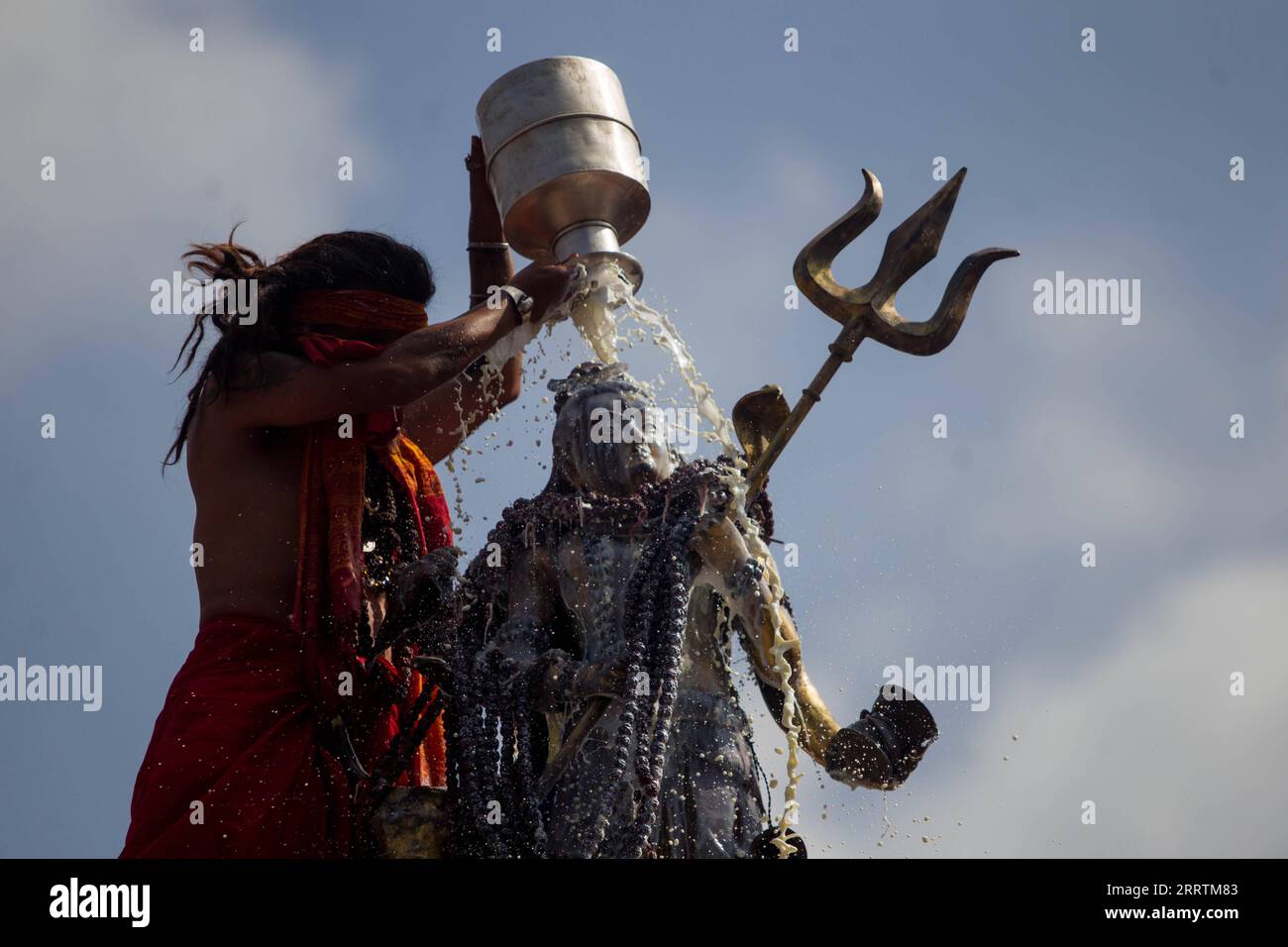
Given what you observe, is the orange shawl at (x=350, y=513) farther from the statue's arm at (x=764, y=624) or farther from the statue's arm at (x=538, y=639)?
the statue's arm at (x=764, y=624)

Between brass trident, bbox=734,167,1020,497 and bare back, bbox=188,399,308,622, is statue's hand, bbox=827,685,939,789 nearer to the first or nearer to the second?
brass trident, bbox=734,167,1020,497

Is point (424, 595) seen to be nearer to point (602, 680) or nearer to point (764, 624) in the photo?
point (602, 680)

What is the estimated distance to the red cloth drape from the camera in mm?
8031

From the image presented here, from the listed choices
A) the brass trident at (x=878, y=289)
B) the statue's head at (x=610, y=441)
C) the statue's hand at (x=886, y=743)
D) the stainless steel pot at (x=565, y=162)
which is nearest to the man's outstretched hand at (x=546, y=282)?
the stainless steel pot at (x=565, y=162)

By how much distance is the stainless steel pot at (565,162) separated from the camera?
8977 mm

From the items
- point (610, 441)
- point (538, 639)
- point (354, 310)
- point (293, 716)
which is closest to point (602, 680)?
point (538, 639)

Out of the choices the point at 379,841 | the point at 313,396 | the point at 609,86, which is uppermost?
the point at 609,86

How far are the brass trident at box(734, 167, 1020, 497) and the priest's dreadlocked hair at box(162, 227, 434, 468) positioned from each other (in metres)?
1.93

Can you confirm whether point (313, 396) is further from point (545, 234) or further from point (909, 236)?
point (909, 236)

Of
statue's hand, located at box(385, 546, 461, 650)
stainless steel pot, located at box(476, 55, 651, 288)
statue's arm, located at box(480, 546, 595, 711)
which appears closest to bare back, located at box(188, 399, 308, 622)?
statue's hand, located at box(385, 546, 461, 650)

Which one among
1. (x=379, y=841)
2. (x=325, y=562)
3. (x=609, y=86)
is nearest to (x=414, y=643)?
(x=325, y=562)

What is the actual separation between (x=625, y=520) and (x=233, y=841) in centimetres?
204

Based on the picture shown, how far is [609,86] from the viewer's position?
30.6 feet

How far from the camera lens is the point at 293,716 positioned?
328 inches
